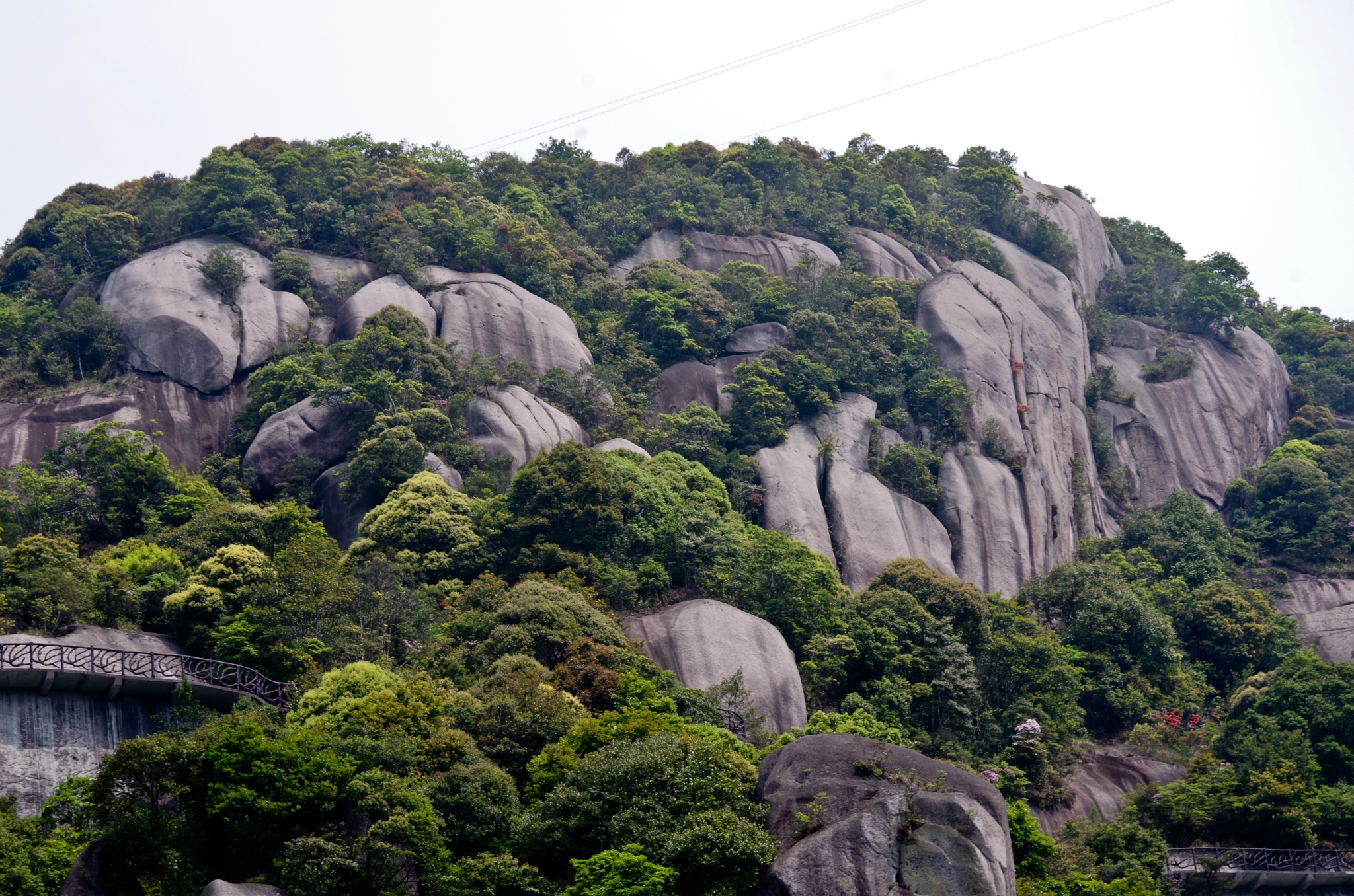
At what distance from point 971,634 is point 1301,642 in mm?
16546

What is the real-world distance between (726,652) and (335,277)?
28720 millimetres

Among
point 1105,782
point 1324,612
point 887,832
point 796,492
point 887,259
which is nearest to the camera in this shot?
point 887,832

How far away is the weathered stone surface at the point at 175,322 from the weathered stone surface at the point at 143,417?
656 mm

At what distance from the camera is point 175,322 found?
4872 centimetres

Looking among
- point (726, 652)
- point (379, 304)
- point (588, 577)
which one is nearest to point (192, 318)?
point (379, 304)

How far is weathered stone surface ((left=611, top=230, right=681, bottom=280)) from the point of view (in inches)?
2502

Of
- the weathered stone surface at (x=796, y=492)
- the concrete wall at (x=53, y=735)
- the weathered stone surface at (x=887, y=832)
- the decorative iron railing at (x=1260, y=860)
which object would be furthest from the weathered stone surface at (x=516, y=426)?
the decorative iron railing at (x=1260, y=860)

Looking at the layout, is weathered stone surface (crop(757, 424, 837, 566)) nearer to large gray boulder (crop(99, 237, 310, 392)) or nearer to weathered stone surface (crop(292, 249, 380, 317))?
weathered stone surface (crop(292, 249, 380, 317))

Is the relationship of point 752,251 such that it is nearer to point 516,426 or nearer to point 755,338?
point 755,338

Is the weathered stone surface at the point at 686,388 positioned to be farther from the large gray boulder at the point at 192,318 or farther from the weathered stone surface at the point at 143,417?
the weathered stone surface at the point at 143,417

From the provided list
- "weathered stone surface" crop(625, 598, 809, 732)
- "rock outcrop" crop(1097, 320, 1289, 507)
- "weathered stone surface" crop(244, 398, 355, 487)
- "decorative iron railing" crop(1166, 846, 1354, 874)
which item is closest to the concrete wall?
"weathered stone surface" crop(625, 598, 809, 732)

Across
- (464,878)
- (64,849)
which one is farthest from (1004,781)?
(64,849)

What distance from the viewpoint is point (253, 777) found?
22844 millimetres

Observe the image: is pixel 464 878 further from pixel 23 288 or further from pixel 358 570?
pixel 23 288
